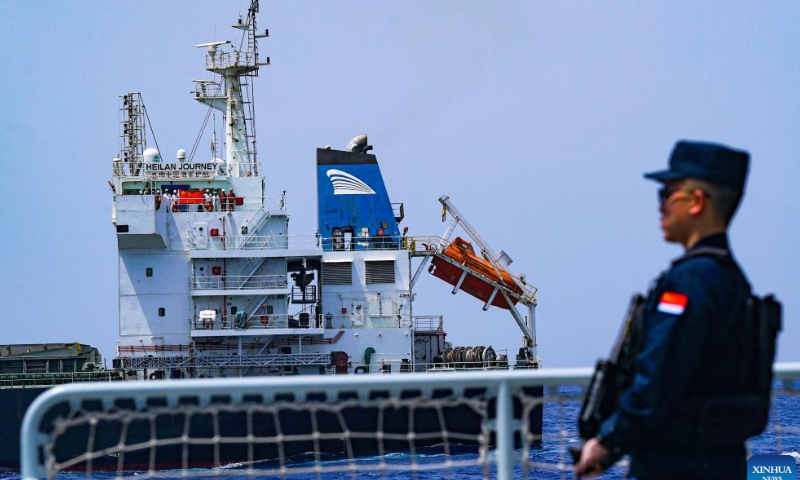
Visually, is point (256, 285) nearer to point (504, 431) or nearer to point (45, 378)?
point (45, 378)

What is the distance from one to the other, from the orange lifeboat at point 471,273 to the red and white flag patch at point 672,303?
24.4 meters

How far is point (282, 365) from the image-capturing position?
88.2ft

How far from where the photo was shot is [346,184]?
28453 millimetres

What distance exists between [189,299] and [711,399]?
24.3m

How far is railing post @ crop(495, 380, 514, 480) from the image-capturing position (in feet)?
13.9

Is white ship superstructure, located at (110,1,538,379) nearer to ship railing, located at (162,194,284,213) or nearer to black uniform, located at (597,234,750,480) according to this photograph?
ship railing, located at (162,194,284,213)

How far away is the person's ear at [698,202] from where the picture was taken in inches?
147

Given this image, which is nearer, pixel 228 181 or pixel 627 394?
pixel 627 394

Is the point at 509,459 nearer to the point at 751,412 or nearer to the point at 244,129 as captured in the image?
the point at 751,412

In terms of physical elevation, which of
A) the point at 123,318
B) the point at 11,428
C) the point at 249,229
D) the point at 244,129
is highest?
the point at 244,129

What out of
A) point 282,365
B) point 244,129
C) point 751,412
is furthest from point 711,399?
point 244,129

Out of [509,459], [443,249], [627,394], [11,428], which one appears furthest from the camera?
[443,249]

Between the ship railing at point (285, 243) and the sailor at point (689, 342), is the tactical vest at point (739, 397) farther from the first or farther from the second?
the ship railing at point (285, 243)

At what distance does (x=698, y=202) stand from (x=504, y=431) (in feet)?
3.51
